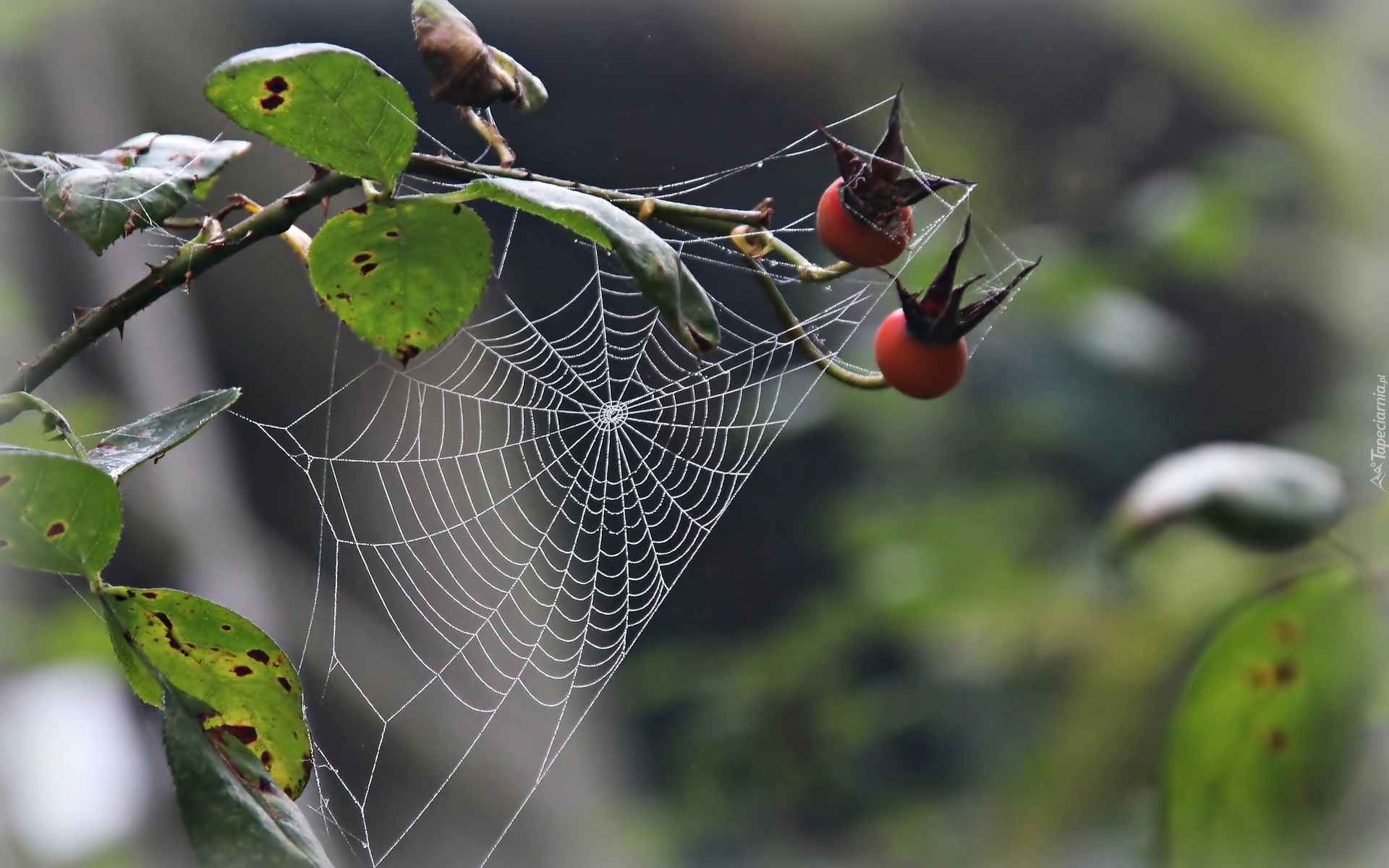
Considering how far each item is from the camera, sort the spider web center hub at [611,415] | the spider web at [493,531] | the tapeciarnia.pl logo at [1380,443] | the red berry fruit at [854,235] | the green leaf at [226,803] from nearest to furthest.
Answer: the green leaf at [226,803] < the red berry fruit at [854,235] < the tapeciarnia.pl logo at [1380,443] < the spider web center hub at [611,415] < the spider web at [493,531]

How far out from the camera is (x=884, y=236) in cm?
45

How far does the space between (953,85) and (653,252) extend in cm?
169

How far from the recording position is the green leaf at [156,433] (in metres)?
0.37

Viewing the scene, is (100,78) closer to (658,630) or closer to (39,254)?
(39,254)

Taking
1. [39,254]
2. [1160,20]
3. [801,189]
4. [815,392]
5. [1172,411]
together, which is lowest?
[39,254]

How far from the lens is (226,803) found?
1.07 feet

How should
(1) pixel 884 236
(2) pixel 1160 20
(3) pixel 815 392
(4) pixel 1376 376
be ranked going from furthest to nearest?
(3) pixel 815 392
(2) pixel 1160 20
(4) pixel 1376 376
(1) pixel 884 236

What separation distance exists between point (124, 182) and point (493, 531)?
1.47m

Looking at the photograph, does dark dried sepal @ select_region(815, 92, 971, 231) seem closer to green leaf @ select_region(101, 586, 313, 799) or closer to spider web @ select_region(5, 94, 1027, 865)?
green leaf @ select_region(101, 586, 313, 799)

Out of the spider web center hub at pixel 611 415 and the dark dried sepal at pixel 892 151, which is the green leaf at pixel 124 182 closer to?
the dark dried sepal at pixel 892 151

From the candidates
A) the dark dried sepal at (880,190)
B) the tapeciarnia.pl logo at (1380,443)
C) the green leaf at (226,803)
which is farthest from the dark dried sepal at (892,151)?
the tapeciarnia.pl logo at (1380,443)

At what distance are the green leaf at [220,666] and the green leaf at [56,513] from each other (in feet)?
0.09

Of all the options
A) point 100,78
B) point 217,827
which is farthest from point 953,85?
point 217,827

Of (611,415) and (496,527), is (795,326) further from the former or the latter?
(496,527)
